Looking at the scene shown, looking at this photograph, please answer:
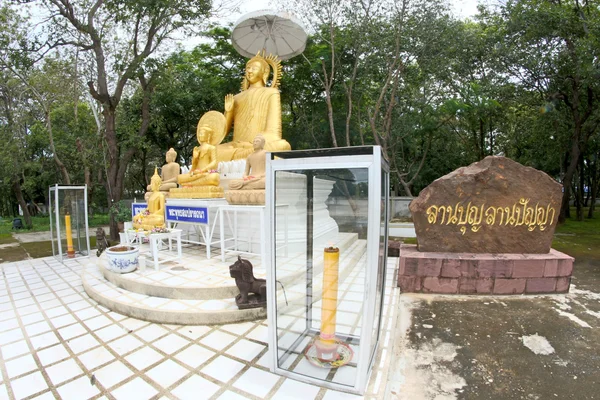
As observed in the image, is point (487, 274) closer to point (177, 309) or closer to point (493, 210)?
point (493, 210)

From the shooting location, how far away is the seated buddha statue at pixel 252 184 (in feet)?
15.0

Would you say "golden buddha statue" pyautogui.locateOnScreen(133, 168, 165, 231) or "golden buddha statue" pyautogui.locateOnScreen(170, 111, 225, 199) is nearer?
"golden buddha statue" pyautogui.locateOnScreen(133, 168, 165, 231)

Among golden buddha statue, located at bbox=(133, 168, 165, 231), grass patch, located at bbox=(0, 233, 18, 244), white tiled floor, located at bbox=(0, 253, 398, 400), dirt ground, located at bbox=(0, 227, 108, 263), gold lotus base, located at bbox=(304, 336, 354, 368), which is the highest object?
golden buddha statue, located at bbox=(133, 168, 165, 231)

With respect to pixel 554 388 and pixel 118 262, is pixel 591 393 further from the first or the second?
pixel 118 262

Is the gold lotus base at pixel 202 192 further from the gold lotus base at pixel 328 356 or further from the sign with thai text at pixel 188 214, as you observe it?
the gold lotus base at pixel 328 356

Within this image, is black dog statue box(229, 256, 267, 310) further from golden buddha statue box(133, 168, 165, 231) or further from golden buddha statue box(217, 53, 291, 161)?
golden buddha statue box(217, 53, 291, 161)

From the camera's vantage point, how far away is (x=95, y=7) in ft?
22.8

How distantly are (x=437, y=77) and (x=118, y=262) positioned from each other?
33.7 feet

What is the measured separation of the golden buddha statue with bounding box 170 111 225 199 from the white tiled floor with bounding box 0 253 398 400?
7.92 feet

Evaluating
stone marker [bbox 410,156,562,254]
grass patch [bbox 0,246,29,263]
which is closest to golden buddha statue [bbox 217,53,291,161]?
stone marker [bbox 410,156,562,254]

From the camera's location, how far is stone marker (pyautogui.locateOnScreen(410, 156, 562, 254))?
165 inches

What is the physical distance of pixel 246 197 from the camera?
466 cm

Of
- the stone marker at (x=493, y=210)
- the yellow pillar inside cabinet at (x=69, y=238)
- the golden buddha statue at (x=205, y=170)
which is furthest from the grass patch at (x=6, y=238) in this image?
the stone marker at (x=493, y=210)

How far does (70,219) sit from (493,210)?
700 centimetres
